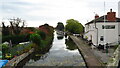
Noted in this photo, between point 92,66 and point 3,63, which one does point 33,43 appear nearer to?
point 3,63

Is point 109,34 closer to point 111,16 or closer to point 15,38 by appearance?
point 111,16

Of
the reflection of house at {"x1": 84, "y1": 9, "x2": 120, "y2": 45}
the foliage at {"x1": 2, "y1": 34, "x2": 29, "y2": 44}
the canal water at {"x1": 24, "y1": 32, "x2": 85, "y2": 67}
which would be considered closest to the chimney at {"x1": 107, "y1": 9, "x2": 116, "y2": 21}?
the reflection of house at {"x1": 84, "y1": 9, "x2": 120, "y2": 45}

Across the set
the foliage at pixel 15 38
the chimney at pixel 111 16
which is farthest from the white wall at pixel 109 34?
the foliage at pixel 15 38

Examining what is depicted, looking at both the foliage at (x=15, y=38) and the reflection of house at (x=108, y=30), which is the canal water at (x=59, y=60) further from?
the foliage at (x=15, y=38)

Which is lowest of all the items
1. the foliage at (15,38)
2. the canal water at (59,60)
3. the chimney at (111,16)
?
the canal water at (59,60)

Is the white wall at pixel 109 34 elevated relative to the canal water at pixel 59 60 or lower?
elevated

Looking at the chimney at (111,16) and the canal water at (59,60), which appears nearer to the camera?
the canal water at (59,60)

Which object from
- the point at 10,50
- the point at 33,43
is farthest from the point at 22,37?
the point at 10,50

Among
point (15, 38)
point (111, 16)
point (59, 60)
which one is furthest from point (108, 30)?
point (15, 38)

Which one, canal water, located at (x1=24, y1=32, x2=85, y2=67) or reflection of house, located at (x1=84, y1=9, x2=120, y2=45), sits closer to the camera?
canal water, located at (x1=24, y1=32, x2=85, y2=67)

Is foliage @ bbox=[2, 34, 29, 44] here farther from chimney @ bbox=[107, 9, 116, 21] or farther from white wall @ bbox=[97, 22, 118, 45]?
chimney @ bbox=[107, 9, 116, 21]

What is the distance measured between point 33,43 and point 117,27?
53.8ft

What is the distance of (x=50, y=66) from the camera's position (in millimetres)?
14352

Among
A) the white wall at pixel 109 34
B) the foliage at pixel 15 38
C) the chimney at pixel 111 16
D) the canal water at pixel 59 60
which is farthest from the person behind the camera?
the chimney at pixel 111 16
